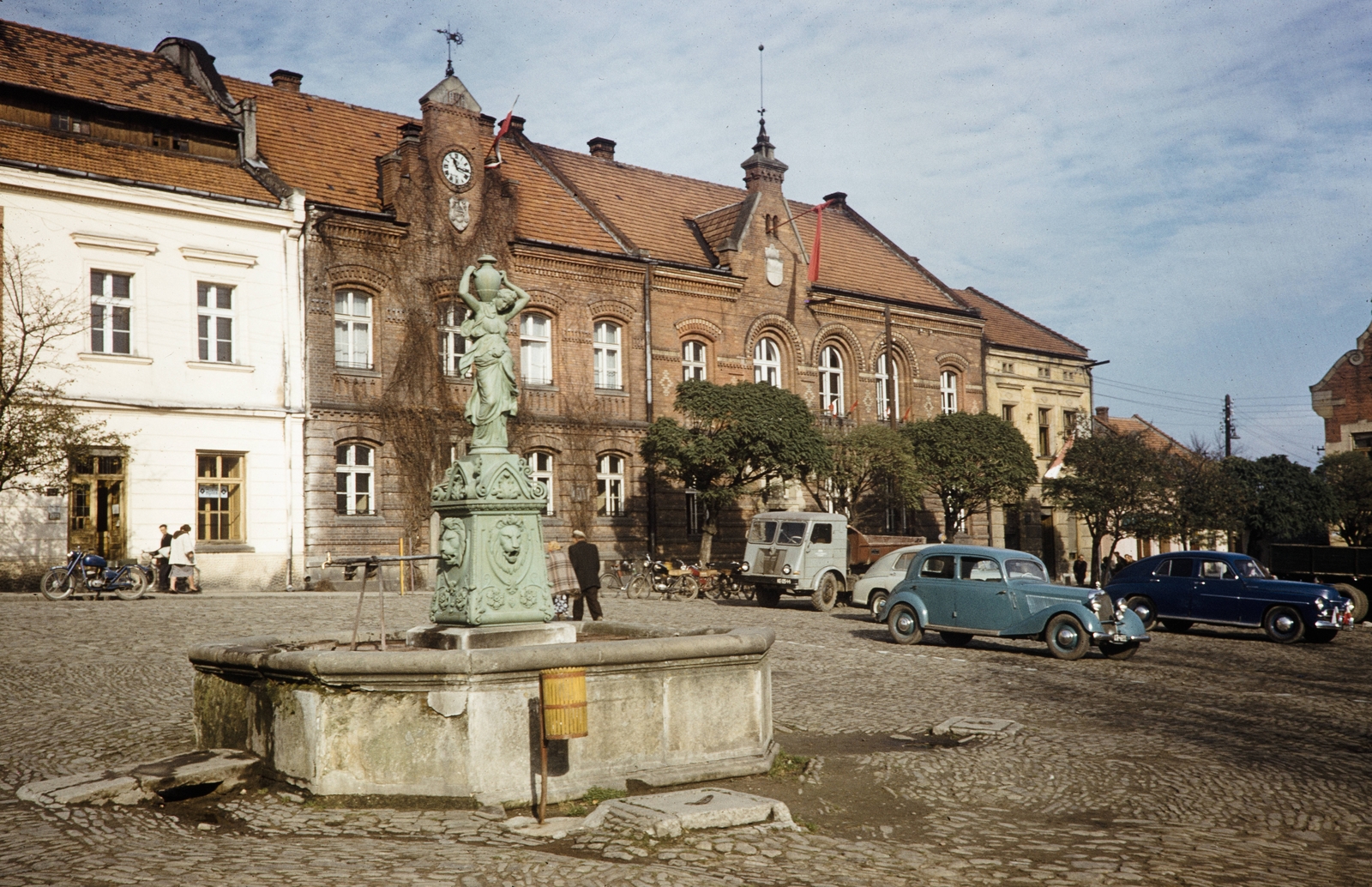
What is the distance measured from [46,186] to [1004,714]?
2097 cm

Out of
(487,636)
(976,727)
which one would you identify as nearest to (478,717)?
(487,636)

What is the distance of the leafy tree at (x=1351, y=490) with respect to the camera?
44.1 meters

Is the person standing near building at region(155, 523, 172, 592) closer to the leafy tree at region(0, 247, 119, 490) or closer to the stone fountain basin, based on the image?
the leafy tree at region(0, 247, 119, 490)

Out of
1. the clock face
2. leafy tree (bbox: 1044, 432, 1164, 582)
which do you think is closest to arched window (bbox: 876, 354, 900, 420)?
leafy tree (bbox: 1044, 432, 1164, 582)

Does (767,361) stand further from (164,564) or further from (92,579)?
(92,579)

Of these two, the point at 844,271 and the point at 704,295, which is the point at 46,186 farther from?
the point at 844,271

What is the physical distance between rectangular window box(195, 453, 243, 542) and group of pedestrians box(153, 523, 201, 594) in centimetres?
157

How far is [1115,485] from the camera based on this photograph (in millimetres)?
35219

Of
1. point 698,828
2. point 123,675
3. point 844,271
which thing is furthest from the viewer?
point 844,271

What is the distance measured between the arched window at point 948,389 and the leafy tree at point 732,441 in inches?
422

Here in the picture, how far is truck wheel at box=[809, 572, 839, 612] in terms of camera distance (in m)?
24.9

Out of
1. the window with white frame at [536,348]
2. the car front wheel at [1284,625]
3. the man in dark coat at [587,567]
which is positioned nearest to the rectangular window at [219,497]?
the window with white frame at [536,348]

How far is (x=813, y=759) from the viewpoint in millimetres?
9227

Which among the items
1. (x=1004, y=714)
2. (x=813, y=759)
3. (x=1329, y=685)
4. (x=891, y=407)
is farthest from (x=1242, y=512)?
(x=813, y=759)
